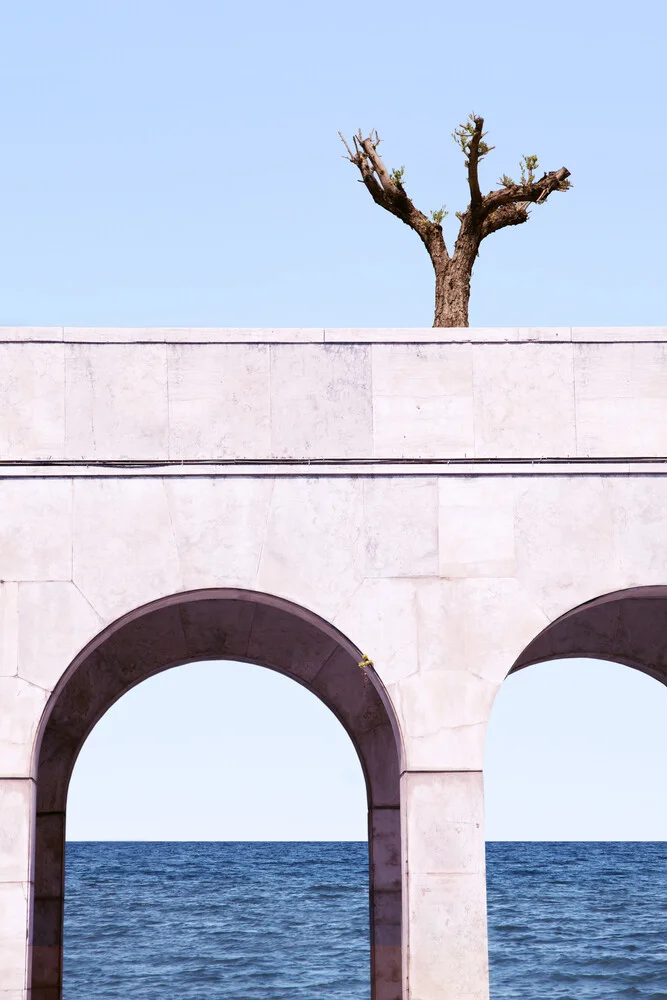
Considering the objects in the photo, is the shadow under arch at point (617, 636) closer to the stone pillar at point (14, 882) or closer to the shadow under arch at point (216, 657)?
the shadow under arch at point (216, 657)

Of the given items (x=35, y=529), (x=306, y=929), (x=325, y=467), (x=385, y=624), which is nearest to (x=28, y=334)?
(x=35, y=529)

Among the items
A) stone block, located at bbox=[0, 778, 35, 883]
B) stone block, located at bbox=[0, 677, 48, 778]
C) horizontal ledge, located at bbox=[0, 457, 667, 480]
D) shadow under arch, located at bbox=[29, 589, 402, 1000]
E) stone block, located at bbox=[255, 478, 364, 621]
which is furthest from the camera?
shadow under arch, located at bbox=[29, 589, 402, 1000]

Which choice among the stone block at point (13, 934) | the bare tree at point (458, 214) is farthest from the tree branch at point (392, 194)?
the stone block at point (13, 934)

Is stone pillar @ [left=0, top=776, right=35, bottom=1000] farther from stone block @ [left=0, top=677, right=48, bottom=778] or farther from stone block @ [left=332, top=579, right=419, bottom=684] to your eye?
stone block @ [left=332, top=579, right=419, bottom=684]

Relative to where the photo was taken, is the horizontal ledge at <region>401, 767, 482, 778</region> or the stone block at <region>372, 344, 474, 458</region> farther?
the stone block at <region>372, 344, 474, 458</region>

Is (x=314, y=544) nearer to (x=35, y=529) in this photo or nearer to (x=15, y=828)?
(x=35, y=529)

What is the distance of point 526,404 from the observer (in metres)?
16.2

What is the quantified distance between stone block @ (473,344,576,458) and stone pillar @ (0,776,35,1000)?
5.89m

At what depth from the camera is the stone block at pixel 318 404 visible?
52.5ft

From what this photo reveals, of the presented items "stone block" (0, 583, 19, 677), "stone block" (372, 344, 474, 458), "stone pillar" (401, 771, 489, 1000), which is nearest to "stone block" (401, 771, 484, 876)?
"stone pillar" (401, 771, 489, 1000)

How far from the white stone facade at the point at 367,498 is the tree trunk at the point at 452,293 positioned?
2523mm

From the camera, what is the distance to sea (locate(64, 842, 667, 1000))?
49.4 m

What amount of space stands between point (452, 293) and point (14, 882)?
878cm

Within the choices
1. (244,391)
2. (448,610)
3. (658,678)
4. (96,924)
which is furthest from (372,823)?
(96,924)
